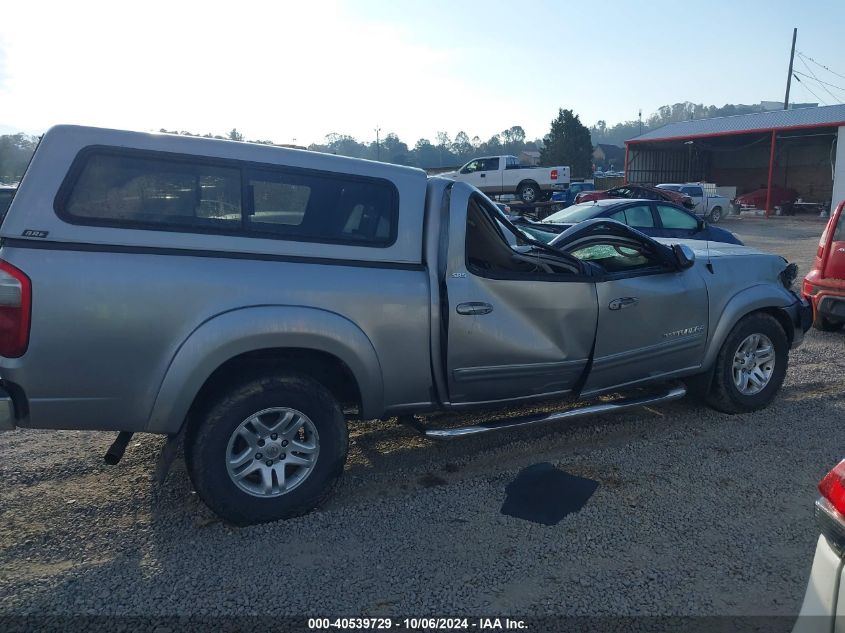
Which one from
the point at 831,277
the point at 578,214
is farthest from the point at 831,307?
the point at 578,214

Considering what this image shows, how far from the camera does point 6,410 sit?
10.5 ft

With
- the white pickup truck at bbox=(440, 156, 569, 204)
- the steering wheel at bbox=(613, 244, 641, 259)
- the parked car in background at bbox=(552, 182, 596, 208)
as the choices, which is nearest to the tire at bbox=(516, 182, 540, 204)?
the white pickup truck at bbox=(440, 156, 569, 204)

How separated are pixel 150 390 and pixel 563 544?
2.25m

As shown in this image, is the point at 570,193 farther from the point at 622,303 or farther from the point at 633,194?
the point at 622,303

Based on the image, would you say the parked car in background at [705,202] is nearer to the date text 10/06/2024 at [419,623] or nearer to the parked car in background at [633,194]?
the parked car in background at [633,194]

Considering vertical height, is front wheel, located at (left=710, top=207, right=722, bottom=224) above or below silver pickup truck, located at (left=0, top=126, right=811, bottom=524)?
below

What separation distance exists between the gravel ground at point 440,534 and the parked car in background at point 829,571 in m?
1.06

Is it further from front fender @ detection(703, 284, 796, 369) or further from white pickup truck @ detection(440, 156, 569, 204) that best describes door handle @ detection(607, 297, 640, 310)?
white pickup truck @ detection(440, 156, 569, 204)

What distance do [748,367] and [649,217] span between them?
23.5 feet

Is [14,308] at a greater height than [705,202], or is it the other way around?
[14,308]

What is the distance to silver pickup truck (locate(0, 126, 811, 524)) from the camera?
321 centimetres

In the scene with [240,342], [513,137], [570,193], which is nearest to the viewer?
[240,342]

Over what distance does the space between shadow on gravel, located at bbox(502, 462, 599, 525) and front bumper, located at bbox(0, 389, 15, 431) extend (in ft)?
8.49

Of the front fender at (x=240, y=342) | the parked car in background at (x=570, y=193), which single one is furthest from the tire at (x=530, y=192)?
the front fender at (x=240, y=342)
